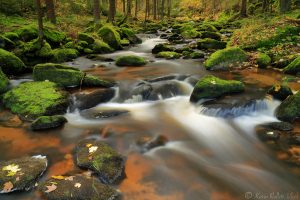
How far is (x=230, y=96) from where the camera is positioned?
29.2 feet

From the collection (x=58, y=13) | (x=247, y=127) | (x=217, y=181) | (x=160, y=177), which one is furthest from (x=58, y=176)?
(x=58, y=13)

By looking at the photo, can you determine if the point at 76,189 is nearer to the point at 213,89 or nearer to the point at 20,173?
the point at 20,173

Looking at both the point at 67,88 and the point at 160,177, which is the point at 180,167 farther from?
the point at 67,88

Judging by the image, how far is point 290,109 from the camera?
308 inches

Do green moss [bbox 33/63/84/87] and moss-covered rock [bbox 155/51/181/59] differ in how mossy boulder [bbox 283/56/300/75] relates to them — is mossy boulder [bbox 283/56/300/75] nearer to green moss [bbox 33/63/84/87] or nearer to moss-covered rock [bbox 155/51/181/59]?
moss-covered rock [bbox 155/51/181/59]

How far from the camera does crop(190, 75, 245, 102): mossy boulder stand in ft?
29.3

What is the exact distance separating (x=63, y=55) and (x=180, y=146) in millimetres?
9613

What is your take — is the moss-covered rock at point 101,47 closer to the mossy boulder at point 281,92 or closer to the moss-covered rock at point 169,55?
the moss-covered rock at point 169,55

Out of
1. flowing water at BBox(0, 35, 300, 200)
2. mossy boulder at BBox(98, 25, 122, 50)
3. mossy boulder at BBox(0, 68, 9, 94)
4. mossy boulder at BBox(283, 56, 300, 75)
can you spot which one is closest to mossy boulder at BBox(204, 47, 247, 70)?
mossy boulder at BBox(283, 56, 300, 75)

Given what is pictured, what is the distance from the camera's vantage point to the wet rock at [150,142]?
6.68 meters

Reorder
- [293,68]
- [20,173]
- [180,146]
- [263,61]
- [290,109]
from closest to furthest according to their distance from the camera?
[20,173] → [180,146] → [290,109] → [293,68] → [263,61]

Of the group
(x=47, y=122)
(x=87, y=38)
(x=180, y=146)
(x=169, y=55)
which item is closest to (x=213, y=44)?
(x=169, y=55)

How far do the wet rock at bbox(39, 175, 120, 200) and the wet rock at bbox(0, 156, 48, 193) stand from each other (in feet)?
0.91

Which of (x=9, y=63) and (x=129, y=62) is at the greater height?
(x=9, y=63)
